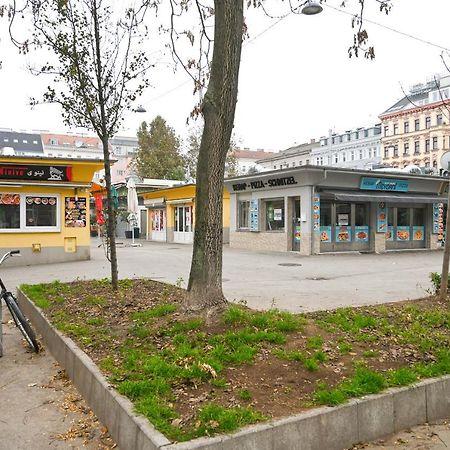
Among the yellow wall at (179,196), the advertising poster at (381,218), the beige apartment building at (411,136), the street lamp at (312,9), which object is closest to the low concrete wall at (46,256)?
the yellow wall at (179,196)

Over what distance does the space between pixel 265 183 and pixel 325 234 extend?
12.0 feet

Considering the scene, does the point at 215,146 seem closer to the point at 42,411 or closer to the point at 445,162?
the point at 42,411

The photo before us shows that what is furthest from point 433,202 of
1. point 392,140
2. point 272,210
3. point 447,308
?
point 392,140

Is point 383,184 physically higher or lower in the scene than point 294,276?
higher

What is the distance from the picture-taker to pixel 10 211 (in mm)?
15500

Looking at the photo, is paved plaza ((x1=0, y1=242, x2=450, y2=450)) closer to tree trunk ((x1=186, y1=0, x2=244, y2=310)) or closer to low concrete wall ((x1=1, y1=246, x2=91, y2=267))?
low concrete wall ((x1=1, y1=246, x2=91, y2=267))

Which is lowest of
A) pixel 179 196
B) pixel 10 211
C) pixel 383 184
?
pixel 10 211

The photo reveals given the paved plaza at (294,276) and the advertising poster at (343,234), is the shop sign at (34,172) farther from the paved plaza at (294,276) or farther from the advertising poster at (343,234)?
the advertising poster at (343,234)

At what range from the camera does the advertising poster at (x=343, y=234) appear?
2025 cm

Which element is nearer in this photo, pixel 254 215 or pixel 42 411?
pixel 42 411

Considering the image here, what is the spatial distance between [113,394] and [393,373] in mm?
2300

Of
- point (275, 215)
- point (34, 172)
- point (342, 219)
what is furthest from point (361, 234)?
point (34, 172)

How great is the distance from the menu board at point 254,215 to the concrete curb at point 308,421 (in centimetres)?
1813

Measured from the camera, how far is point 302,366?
4109mm
